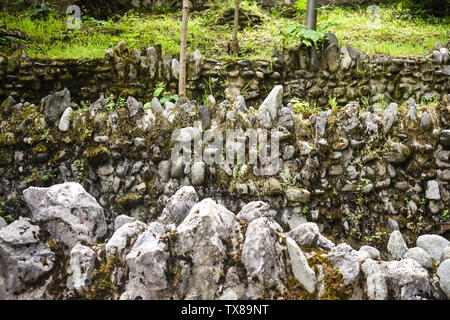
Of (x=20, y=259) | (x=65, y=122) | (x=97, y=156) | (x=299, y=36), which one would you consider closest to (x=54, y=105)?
(x=65, y=122)

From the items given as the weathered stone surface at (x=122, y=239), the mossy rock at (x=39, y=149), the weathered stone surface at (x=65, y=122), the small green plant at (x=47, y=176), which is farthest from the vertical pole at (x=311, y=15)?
the weathered stone surface at (x=122, y=239)

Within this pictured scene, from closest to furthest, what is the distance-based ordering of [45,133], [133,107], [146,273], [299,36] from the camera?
[146,273], [45,133], [133,107], [299,36]

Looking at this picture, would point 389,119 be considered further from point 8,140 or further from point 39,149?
point 8,140

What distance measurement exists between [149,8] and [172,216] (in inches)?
388

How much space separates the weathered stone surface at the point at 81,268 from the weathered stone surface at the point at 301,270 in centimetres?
126

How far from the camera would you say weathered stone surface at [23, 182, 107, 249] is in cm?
195

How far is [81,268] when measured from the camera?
68.1 inches

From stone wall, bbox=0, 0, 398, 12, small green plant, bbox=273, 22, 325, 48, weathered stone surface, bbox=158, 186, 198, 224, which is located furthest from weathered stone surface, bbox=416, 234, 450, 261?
stone wall, bbox=0, 0, 398, 12

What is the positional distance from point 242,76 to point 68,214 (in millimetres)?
4622

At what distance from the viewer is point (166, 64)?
545 cm

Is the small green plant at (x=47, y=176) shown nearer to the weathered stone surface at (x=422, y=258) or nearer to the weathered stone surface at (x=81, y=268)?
the weathered stone surface at (x=81, y=268)

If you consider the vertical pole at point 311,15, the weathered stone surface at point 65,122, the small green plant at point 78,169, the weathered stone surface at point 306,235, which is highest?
the vertical pole at point 311,15

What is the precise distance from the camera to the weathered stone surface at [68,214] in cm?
195
